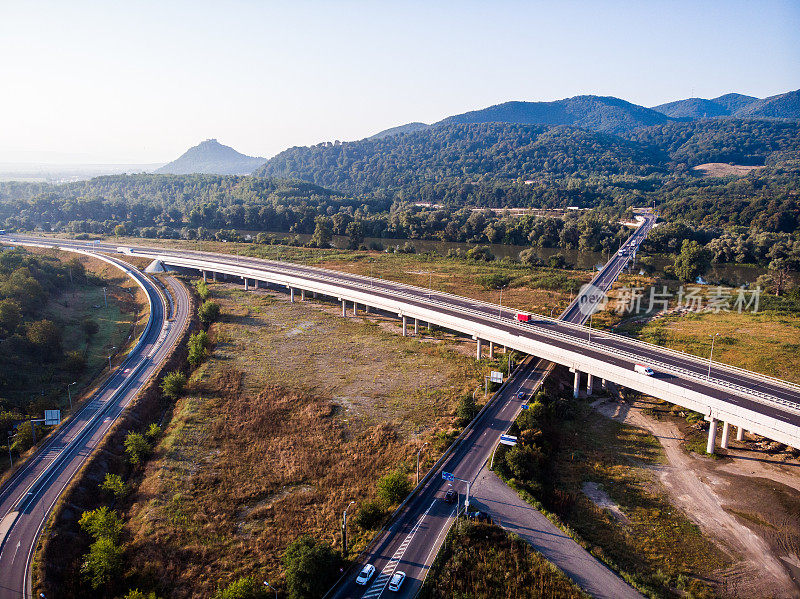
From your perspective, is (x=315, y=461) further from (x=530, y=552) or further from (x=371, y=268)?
(x=371, y=268)

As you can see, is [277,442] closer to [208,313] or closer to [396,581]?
[396,581]

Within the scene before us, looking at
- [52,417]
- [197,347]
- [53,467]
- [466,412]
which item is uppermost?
[197,347]

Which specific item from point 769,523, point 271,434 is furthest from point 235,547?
point 769,523

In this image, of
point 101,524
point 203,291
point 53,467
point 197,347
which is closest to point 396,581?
point 101,524

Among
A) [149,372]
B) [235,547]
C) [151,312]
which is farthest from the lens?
[151,312]

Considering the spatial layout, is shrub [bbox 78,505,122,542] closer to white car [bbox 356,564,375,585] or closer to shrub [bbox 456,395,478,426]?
white car [bbox 356,564,375,585]

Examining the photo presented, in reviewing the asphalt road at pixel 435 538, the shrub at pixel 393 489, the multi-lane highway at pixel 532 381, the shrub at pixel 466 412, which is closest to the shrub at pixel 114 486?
the shrub at pixel 393 489

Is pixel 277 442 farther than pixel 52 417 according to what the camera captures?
Yes

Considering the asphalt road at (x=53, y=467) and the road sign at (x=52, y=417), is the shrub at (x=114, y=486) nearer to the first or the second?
the asphalt road at (x=53, y=467)
